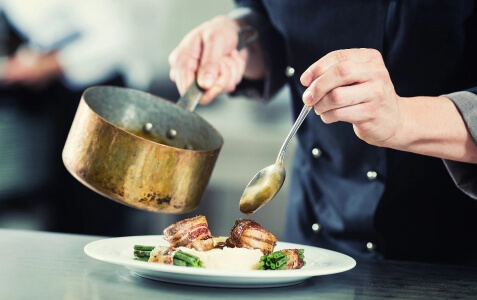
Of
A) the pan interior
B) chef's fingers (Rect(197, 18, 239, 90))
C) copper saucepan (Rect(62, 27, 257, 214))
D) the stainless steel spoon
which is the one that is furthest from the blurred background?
the stainless steel spoon

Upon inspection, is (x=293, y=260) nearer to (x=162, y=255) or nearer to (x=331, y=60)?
(x=162, y=255)

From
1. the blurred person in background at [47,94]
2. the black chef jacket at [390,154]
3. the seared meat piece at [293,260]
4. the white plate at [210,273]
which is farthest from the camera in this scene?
the blurred person in background at [47,94]

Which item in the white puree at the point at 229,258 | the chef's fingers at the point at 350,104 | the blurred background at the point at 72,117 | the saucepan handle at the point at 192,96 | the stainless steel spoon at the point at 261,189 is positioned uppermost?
the chef's fingers at the point at 350,104

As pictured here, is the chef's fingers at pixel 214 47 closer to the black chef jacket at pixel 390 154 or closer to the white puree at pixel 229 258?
the black chef jacket at pixel 390 154

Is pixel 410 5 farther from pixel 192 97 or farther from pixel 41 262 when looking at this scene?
pixel 41 262

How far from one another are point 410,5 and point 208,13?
122 inches

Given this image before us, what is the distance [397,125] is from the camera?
48.5 inches

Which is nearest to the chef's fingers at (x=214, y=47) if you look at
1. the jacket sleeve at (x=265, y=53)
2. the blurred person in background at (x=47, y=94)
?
the jacket sleeve at (x=265, y=53)

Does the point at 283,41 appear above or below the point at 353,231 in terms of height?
above

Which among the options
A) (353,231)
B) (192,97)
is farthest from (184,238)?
(353,231)

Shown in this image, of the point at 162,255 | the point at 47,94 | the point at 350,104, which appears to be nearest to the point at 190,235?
the point at 162,255

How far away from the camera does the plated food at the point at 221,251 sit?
41.6 inches

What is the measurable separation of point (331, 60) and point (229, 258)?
13.8 inches

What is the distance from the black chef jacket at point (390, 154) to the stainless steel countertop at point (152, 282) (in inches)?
13.2
